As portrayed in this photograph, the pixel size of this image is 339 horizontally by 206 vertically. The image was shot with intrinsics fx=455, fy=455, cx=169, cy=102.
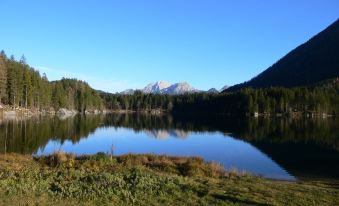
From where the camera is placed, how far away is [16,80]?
147125 millimetres

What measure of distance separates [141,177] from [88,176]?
3.00m

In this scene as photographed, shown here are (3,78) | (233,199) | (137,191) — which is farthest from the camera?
(3,78)

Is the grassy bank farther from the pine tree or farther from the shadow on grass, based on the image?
the pine tree

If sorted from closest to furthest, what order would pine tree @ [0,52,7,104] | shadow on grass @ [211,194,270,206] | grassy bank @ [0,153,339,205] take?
grassy bank @ [0,153,339,205] → shadow on grass @ [211,194,270,206] → pine tree @ [0,52,7,104]

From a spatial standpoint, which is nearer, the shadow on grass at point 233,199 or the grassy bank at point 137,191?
the grassy bank at point 137,191

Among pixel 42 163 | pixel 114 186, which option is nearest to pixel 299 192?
pixel 114 186

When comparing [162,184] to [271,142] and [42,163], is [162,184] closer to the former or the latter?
[42,163]

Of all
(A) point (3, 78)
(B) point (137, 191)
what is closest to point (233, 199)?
(B) point (137, 191)

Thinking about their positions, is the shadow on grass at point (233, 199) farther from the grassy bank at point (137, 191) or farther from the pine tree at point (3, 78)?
the pine tree at point (3, 78)

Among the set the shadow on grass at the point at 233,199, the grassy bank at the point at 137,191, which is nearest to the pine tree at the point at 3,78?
the grassy bank at the point at 137,191

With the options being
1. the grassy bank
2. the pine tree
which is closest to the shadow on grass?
the grassy bank

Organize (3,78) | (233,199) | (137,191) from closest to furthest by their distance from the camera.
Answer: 1. (233,199)
2. (137,191)
3. (3,78)

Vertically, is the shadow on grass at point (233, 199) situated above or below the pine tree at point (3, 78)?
below

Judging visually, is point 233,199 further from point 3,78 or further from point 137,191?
point 3,78
